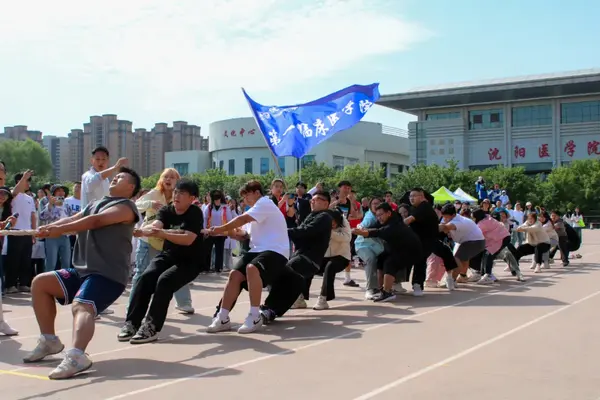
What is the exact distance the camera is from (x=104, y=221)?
249 inches

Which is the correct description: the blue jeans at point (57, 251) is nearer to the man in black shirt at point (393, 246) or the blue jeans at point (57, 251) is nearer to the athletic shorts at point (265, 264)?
the athletic shorts at point (265, 264)

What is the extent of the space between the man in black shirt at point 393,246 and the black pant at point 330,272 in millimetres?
710

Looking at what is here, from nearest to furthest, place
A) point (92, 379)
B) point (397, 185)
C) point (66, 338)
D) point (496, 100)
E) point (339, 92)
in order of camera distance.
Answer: point (92, 379) < point (66, 338) < point (339, 92) < point (397, 185) < point (496, 100)

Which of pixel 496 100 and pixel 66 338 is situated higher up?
pixel 496 100

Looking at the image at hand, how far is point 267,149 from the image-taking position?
99875 mm

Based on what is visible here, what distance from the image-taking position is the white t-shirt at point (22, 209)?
12.0 m

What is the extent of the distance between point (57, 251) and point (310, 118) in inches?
238

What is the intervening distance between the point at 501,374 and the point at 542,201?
59.1 metres

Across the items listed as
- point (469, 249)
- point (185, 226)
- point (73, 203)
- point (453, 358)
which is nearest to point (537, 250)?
point (469, 249)

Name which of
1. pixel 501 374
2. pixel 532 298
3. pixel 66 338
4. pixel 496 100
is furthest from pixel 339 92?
pixel 496 100

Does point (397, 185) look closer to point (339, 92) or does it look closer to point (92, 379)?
point (339, 92)

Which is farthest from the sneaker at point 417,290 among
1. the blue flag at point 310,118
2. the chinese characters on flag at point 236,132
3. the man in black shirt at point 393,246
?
the chinese characters on flag at point 236,132

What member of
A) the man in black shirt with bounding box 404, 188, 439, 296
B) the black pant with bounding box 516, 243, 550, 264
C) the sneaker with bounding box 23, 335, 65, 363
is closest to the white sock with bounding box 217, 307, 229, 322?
the sneaker with bounding box 23, 335, 65, 363

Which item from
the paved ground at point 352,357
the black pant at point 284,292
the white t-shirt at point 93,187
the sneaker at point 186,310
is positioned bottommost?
the paved ground at point 352,357
